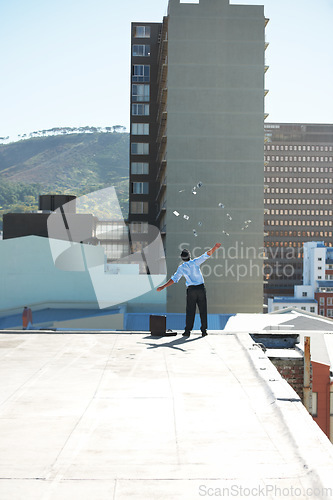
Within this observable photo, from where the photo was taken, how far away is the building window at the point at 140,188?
80.4 metres

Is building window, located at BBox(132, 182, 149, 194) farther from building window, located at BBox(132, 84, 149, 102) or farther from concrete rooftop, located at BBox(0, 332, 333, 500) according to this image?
concrete rooftop, located at BBox(0, 332, 333, 500)

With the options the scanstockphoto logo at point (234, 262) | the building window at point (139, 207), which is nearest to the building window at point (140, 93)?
the building window at point (139, 207)

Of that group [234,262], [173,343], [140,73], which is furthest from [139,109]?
[173,343]

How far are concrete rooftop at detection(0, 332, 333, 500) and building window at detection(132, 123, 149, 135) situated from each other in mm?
73961

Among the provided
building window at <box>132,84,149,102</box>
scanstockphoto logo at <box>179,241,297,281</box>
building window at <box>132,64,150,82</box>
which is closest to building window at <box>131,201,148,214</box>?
building window at <box>132,84,149,102</box>

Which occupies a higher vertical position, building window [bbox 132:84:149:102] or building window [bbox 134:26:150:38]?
building window [bbox 134:26:150:38]

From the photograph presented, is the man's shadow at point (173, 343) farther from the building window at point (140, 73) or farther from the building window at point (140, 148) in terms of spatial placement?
the building window at point (140, 73)

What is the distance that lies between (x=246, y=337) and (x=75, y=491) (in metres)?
8.59

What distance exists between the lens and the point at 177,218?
6006 centimetres

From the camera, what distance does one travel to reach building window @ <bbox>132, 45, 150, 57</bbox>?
80.7 m

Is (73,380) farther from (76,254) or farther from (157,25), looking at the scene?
(157,25)

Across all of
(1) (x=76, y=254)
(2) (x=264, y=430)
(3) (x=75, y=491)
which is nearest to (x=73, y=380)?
(2) (x=264, y=430)

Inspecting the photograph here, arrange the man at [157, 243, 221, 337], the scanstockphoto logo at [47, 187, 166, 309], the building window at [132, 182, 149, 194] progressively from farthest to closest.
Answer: the building window at [132, 182, 149, 194]
the scanstockphoto logo at [47, 187, 166, 309]
the man at [157, 243, 221, 337]

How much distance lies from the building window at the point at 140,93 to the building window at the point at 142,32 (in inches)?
281
